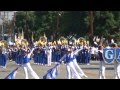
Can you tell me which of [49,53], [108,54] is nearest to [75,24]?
[49,53]

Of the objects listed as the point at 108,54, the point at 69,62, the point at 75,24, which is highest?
the point at 75,24

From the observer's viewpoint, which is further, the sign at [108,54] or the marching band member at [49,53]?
the marching band member at [49,53]

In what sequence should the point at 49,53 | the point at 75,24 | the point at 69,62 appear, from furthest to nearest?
1. the point at 75,24
2. the point at 49,53
3. the point at 69,62

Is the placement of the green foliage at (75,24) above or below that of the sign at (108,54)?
above

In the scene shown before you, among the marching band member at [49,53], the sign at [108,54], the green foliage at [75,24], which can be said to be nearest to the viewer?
the sign at [108,54]

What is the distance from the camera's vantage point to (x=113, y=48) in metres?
15.1

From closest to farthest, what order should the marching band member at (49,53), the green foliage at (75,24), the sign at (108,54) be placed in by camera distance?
the sign at (108,54) → the marching band member at (49,53) → the green foliage at (75,24)

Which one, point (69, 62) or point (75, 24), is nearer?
point (69, 62)

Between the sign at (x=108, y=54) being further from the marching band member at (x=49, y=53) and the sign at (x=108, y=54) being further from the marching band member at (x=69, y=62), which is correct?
the marching band member at (x=49, y=53)

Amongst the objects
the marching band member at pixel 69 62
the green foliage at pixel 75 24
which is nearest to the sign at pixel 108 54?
the marching band member at pixel 69 62

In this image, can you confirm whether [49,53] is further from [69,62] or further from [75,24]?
[75,24]

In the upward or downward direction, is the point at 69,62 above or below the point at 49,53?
below
